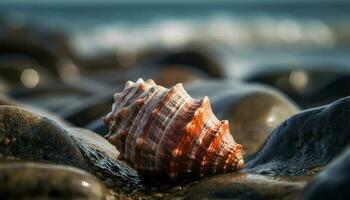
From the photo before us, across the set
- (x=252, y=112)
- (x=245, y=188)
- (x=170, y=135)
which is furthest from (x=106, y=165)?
(x=252, y=112)

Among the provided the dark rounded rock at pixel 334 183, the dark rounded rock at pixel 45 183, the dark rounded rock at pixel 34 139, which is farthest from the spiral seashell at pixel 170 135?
the dark rounded rock at pixel 334 183

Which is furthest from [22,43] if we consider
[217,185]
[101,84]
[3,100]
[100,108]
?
[217,185]

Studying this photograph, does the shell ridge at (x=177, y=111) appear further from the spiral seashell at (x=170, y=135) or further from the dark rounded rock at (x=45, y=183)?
the dark rounded rock at (x=45, y=183)

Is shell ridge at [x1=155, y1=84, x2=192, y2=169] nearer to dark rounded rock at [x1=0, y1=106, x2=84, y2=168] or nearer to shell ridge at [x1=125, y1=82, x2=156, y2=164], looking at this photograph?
shell ridge at [x1=125, y1=82, x2=156, y2=164]

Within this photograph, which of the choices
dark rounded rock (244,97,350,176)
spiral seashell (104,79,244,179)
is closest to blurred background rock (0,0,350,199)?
spiral seashell (104,79,244,179)

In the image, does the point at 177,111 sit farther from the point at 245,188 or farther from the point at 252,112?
the point at 252,112
